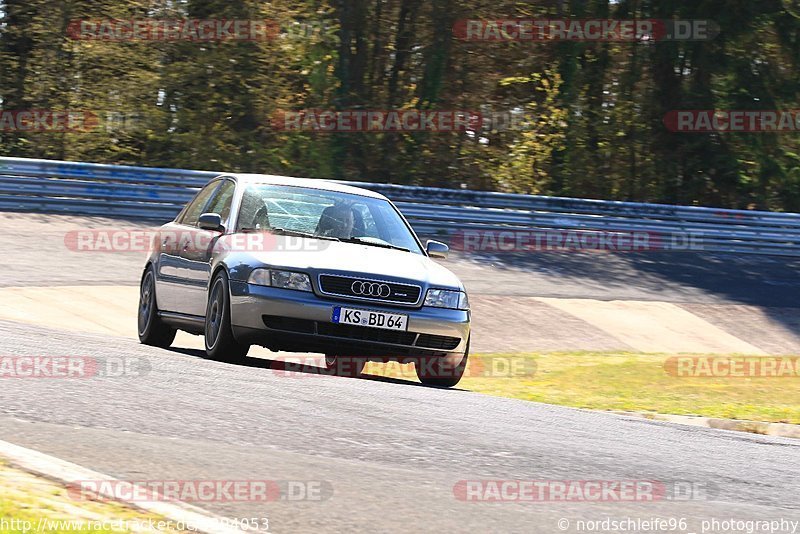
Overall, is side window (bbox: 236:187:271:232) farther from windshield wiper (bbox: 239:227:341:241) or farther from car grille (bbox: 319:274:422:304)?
car grille (bbox: 319:274:422:304)

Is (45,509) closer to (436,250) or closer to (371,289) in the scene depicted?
(371,289)

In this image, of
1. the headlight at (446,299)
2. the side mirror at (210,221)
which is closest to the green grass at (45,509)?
the headlight at (446,299)

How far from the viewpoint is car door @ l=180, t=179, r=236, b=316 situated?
10.6m

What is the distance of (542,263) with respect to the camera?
22.6m

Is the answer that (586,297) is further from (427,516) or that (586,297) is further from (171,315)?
(427,516)

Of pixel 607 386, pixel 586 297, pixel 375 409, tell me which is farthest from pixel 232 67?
pixel 375 409

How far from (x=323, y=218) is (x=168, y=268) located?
157cm

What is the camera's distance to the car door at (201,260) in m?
10.6

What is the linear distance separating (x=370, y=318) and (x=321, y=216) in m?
1.30

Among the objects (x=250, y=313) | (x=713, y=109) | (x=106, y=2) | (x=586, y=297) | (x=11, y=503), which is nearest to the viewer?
(x=11, y=503)

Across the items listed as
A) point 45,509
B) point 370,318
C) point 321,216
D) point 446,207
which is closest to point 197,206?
point 321,216

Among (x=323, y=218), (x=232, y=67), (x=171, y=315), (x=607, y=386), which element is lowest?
(x=607, y=386)

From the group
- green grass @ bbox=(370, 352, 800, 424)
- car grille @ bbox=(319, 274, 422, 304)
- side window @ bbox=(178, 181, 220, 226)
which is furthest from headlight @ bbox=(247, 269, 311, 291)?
green grass @ bbox=(370, 352, 800, 424)

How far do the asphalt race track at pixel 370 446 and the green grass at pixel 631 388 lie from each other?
2.24 m
